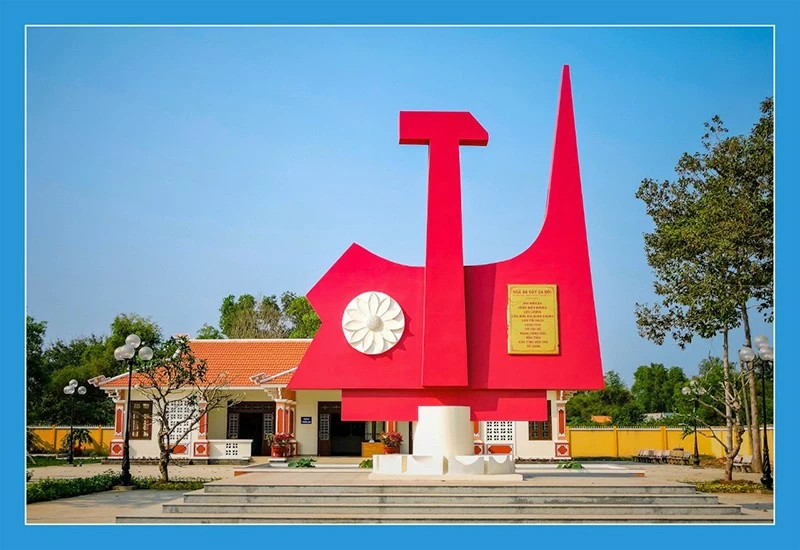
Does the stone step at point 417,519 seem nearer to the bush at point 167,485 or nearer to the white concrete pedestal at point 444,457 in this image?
the white concrete pedestal at point 444,457

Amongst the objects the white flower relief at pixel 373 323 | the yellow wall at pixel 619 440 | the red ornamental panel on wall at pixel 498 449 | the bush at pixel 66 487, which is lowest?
the yellow wall at pixel 619 440

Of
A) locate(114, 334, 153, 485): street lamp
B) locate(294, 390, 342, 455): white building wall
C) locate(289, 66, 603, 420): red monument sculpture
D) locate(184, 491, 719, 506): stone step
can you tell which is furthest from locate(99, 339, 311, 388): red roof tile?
locate(184, 491, 719, 506): stone step

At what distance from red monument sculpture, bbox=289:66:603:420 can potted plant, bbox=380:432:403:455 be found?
1038cm

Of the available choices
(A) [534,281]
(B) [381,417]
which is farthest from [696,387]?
(B) [381,417]

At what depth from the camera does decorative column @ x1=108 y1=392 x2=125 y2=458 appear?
83.6 ft

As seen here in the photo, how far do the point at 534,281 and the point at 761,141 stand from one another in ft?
29.8

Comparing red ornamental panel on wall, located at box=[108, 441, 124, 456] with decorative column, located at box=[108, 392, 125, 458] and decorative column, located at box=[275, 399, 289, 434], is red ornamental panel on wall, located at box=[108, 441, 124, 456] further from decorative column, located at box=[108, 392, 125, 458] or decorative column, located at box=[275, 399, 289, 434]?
decorative column, located at box=[275, 399, 289, 434]

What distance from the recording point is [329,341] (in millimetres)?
14203

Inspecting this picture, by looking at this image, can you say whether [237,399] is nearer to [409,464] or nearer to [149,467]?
[149,467]

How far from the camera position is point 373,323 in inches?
555

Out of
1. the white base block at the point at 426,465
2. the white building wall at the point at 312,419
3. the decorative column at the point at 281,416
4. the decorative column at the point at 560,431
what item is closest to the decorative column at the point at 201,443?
the decorative column at the point at 281,416

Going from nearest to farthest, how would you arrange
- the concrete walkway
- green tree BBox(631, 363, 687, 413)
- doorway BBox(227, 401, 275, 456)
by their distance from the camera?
1. the concrete walkway
2. doorway BBox(227, 401, 275, 456)
3. green tree BBox(631, 363, 687, 413)

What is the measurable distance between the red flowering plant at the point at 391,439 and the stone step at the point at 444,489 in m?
11.9

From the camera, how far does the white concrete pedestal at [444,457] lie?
1337 centimetres
